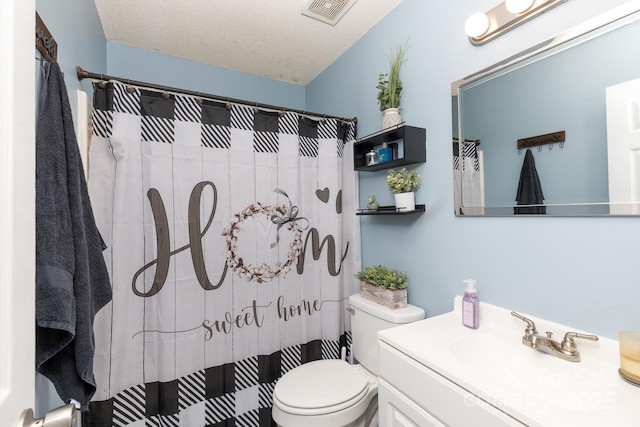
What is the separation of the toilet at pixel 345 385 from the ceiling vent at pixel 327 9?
1.59 m

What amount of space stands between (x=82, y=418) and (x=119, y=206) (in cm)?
94

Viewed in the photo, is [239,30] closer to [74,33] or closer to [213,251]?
[74,33]

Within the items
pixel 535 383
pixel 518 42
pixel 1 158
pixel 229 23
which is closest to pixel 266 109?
pixel 229 23

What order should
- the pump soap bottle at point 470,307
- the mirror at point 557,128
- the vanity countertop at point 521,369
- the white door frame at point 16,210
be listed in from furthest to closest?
the pump soap bottle at point 470,307, the mirror at point 557,128, the vanity countertop at point 521,369, the white door frame at point 16,210

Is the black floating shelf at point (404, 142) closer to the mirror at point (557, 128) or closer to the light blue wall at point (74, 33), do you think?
the mirror at point (557, 128)

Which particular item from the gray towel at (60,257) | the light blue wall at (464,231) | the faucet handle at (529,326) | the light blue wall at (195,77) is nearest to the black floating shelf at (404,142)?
the light blue wall at (464,231)

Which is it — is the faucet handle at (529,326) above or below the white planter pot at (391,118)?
below

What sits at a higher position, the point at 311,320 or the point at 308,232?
the point at 308,232

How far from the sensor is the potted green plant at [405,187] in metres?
1.47

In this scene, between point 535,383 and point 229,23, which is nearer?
point 535,383

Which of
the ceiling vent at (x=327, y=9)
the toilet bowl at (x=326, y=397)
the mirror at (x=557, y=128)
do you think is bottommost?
the toilet bowl at (x=326, y=397)

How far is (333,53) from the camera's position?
2.09 metres

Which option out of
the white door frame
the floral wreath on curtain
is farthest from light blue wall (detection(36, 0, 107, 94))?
the floral wreath on curtain

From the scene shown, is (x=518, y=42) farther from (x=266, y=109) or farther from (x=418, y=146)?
(x=266, y=109)
